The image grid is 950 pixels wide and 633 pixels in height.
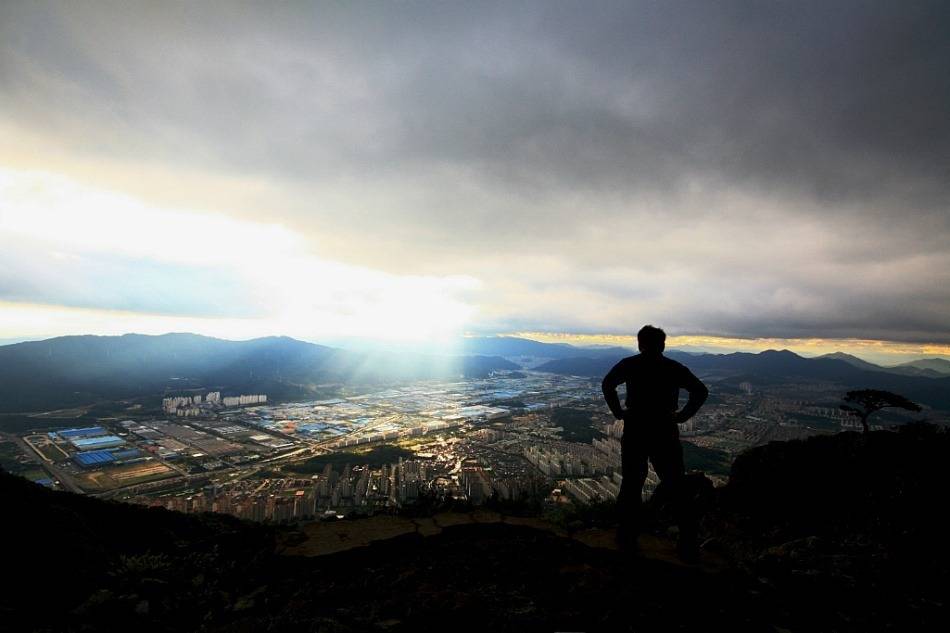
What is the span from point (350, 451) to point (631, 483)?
4792cm

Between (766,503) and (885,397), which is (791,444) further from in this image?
(885,397)

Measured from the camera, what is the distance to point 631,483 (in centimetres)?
536

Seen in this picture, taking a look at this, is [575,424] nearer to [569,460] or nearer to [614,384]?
[569,460]

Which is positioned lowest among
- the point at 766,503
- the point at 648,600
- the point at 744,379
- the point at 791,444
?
the point at 744,379

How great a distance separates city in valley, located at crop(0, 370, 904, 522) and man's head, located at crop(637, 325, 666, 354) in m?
4.52

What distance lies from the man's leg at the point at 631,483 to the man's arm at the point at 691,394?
68cm

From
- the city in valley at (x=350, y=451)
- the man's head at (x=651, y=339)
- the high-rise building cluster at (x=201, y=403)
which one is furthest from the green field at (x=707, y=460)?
the high-rise building cluster at (x=201, y=403)

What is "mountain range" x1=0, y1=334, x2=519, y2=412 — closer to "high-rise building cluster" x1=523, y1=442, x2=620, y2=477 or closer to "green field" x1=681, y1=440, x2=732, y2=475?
"high-rise building cluster" x1=523, y1=442, x2=620, y2=477

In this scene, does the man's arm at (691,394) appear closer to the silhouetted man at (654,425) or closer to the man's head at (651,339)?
the silhouetted man at (654,425)

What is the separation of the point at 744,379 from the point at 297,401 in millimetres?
167933

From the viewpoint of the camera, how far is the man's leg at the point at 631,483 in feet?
17.2

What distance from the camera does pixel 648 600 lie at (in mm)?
3631

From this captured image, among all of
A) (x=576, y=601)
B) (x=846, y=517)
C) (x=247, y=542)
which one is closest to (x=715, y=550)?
(x=576, y=601)

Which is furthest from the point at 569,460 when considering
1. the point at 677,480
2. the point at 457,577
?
the point at 457,577
